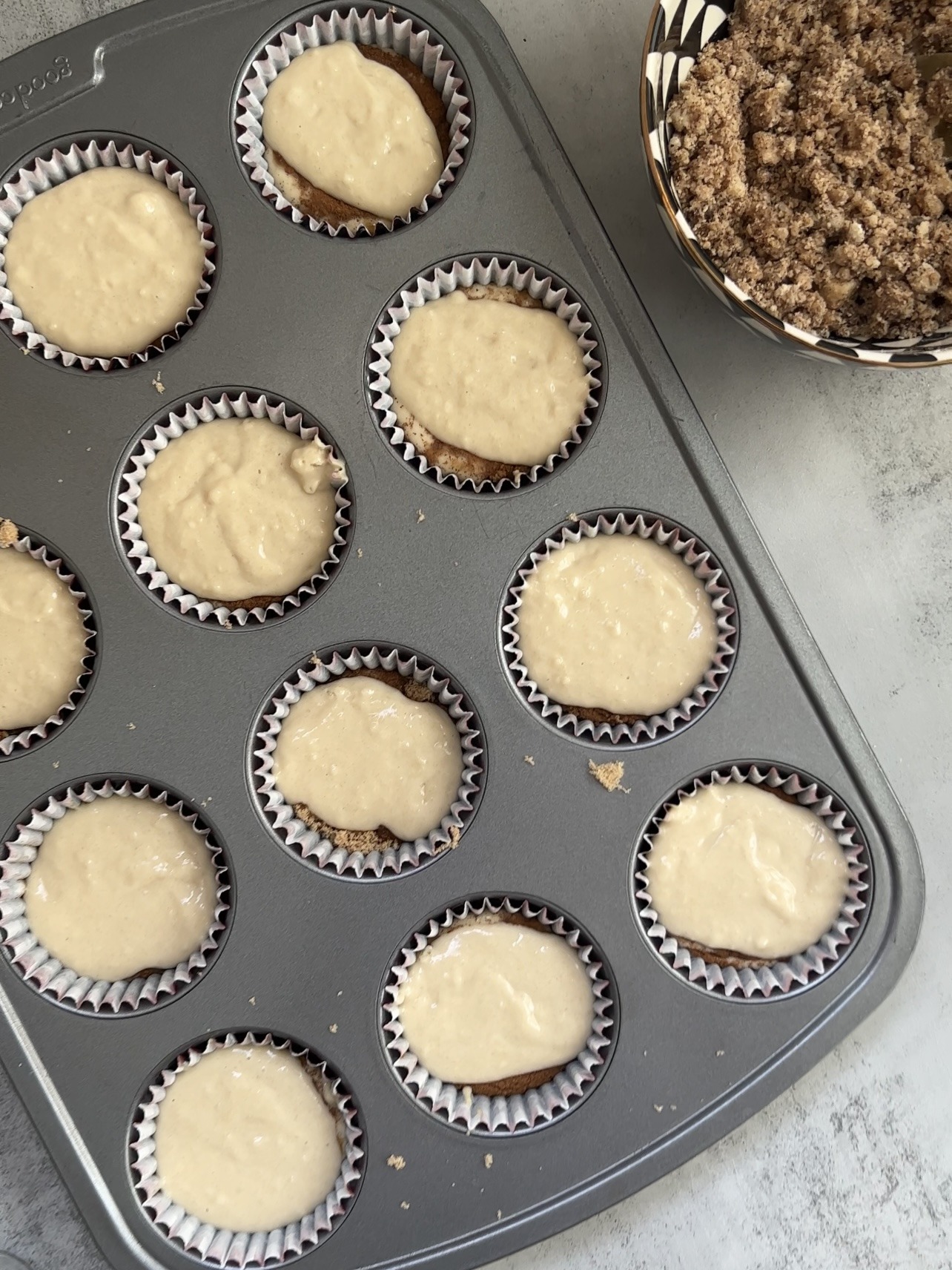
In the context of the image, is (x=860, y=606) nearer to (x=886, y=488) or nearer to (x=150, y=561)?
(x=886, y=488)

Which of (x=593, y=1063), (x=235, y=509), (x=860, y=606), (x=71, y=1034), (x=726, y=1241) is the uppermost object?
(x=235, y=509)

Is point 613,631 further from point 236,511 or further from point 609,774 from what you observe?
point 236,511

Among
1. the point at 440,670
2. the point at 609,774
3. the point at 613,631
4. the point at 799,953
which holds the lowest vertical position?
the point at 799,953

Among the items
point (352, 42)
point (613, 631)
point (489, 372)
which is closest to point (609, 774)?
point (613, 631)

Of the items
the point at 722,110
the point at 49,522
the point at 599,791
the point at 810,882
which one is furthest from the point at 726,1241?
the point at 722,110

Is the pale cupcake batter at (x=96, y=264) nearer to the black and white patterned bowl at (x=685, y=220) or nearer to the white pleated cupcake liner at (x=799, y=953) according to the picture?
the black and white patterned bowl at (x=685, y=220)

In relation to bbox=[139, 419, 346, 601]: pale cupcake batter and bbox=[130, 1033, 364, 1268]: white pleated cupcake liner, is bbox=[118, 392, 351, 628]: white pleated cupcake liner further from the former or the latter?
bbox=[130, 1033, 364, 1268]: white pleated cupcake liner

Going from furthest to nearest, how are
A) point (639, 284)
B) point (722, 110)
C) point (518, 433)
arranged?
1. point (639, 284)
2. point (518, 433)
3. point (722, 110)
